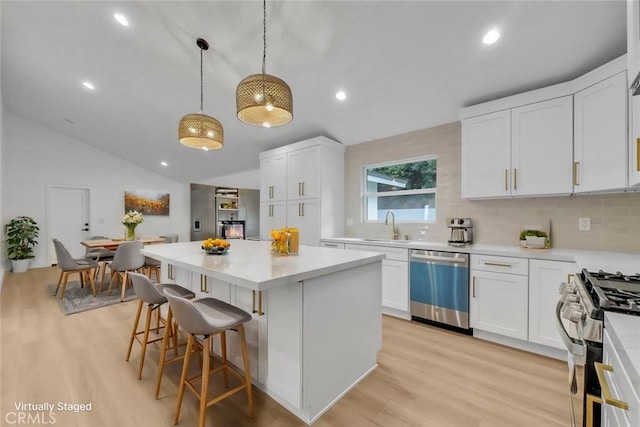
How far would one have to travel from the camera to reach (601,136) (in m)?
2.13

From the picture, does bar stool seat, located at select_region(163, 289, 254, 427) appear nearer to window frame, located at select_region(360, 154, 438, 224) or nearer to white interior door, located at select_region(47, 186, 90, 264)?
window frame, located at select_region(360, 154, 438, 224)

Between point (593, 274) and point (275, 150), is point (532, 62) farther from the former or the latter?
point (275, 150)

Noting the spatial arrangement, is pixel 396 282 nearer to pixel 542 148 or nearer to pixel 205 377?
pixel 542 148

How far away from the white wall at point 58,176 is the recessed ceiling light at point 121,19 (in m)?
4.82

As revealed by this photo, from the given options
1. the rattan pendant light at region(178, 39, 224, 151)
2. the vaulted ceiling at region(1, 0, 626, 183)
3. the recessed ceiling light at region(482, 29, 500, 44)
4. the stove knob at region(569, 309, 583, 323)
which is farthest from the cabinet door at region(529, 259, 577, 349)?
the rattan pendant light at region(178, 39, 224, 151)

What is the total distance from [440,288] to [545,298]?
2.83 feet

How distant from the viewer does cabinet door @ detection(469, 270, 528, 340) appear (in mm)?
2387

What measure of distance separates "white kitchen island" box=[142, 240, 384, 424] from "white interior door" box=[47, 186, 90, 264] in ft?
21.5

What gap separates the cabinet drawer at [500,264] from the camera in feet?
7.80

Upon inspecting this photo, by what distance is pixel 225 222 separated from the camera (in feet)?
29.8

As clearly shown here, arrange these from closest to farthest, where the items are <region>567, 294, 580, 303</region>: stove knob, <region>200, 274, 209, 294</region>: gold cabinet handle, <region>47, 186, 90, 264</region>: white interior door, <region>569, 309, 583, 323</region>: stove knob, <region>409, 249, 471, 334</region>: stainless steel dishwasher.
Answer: <region>569, 309, 583, 323</region>: stove knob < <region>567, 294, 580, 303</region>: stove knob < <region>200, 274, 209, 294</region>: gold cabinet handle < <region>409, 249, 471, 334</region>: stainless steel dishwasher < <region>47, 186, 90, 264</region>: white interior door

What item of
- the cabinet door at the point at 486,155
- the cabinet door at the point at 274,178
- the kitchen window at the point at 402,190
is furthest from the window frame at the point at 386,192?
the cabinet door at the point at 274,178

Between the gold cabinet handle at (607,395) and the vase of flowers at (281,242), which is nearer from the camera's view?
the gold cabinet handle at (607,395)

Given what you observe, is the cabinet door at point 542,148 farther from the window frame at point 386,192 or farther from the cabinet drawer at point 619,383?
the cabinet drawer at point 619,383
